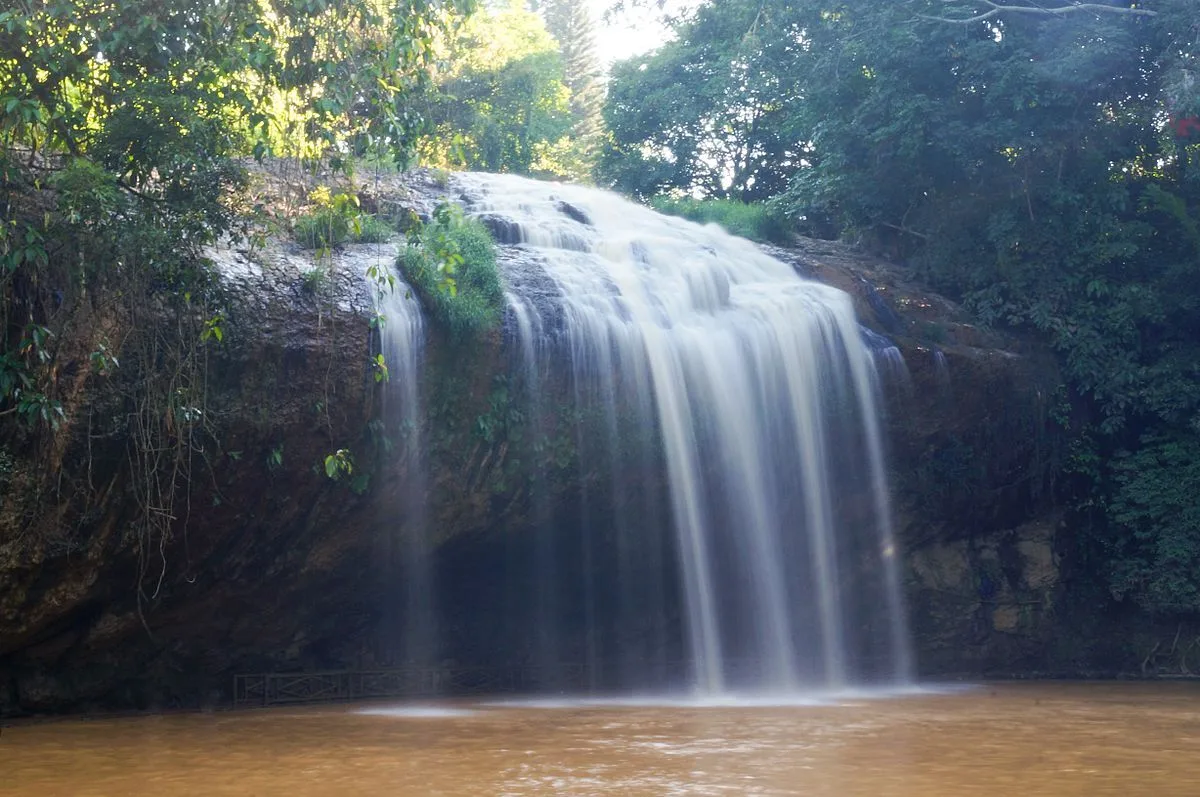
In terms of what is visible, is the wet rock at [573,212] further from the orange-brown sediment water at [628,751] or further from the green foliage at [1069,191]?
the orange-brown sediment water at [628,751]

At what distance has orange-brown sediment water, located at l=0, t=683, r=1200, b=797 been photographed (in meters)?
7.92

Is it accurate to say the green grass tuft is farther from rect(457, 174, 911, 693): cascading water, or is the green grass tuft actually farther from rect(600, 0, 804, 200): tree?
rect(600, 0, 804, 200): tree

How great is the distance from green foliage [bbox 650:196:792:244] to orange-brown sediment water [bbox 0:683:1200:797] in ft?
28.6

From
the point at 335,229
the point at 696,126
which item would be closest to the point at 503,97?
the point at 696,126

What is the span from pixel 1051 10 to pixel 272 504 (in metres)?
12.3

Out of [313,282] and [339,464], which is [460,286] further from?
[339,464]

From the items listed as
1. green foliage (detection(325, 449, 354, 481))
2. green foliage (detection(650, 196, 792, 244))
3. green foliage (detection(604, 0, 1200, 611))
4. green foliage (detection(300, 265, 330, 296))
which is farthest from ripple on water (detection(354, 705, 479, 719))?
green foliage (detection(604, 0, 1200, 611))

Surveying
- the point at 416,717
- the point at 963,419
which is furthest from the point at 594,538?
the point at 963,419

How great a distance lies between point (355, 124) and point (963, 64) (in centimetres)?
1069

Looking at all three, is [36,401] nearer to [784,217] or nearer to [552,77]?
[784,217]

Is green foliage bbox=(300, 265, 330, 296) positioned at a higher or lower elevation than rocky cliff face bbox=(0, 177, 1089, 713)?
higher

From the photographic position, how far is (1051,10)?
17.3 metres

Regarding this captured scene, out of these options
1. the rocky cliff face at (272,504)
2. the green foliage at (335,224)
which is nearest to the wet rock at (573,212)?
the rocky cliff face at (272,504)

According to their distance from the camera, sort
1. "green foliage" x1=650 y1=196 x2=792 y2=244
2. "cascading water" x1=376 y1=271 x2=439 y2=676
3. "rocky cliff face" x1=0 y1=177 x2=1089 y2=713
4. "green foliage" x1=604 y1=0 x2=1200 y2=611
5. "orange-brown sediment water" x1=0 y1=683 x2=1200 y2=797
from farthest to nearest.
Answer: "green foliage" x1=650 y1=196 x2=792 y2=244 < "green foliage" x1=604 y1=0 x2=1200 y2=611 < "cascading water" x1=376 y1=271 x2=439 y2=676 < "rocky cliff face" x1=0 y1=177 x2=1089 y2=713 < "orange-brown sediment water" x1=0 y1=683 x2=1200 y2=797
